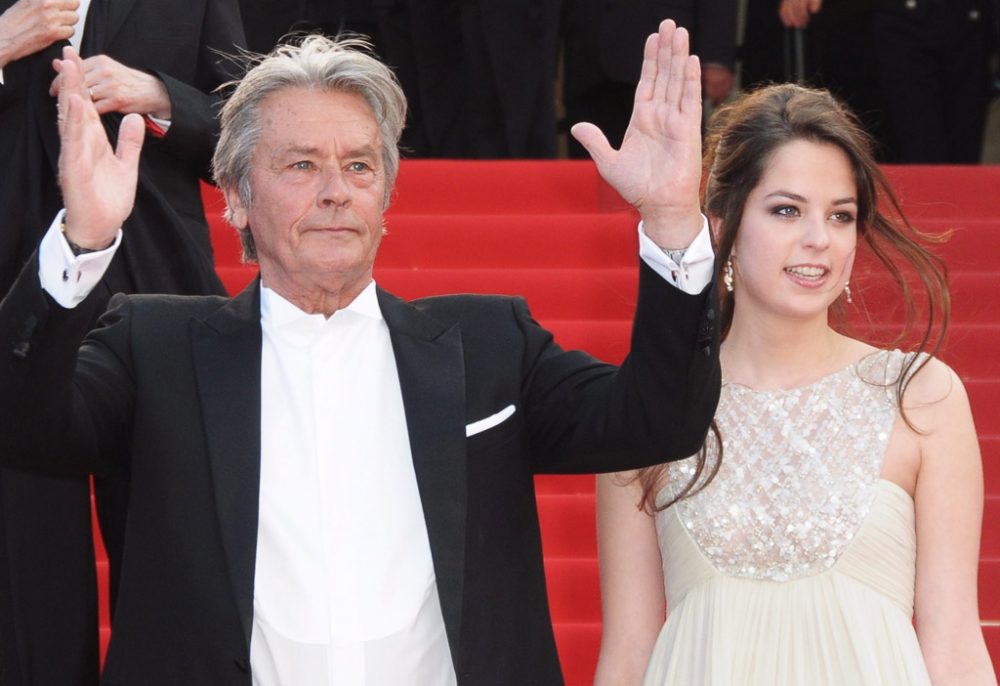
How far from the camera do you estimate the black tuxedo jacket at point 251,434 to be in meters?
2.53

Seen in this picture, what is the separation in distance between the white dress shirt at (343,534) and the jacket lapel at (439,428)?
50 millimetres

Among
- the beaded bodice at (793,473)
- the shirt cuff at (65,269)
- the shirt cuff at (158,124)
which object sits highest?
the shirt cuff at (158,124)

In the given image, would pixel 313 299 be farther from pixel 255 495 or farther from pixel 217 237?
pixel 217 237

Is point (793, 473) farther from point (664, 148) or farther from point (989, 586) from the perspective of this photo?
point (989, 586)

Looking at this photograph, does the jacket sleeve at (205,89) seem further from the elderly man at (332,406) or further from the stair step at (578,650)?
the stair step at (578,650)

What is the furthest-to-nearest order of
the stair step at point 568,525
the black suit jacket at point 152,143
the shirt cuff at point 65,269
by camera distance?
the stair step at point 568,525 → the black suit jacket at point 152,143 → the shirt cuff at point 65,269

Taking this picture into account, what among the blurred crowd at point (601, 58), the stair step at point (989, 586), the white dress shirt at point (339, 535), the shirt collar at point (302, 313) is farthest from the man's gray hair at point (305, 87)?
the blurred crowd at point (601, 58)

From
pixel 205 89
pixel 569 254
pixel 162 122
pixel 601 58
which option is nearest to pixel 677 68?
pixel 162 122

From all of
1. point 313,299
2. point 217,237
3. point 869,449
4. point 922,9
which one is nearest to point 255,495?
point 313,299

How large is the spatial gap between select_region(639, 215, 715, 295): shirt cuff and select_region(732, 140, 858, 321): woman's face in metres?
0.60

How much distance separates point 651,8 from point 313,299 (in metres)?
3.69

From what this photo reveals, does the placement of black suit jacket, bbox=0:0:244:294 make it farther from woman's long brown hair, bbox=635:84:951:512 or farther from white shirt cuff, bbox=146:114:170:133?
woman's long brown hair, bbox=635:84:951:512

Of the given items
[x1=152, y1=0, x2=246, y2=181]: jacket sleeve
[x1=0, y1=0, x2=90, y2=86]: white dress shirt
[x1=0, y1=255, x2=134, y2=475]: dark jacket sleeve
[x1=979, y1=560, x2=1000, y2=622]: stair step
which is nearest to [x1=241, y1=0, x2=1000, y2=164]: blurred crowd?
[x1=979, y1=560, x2=1000, y2=622]: stair step

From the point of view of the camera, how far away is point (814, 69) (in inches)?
294
